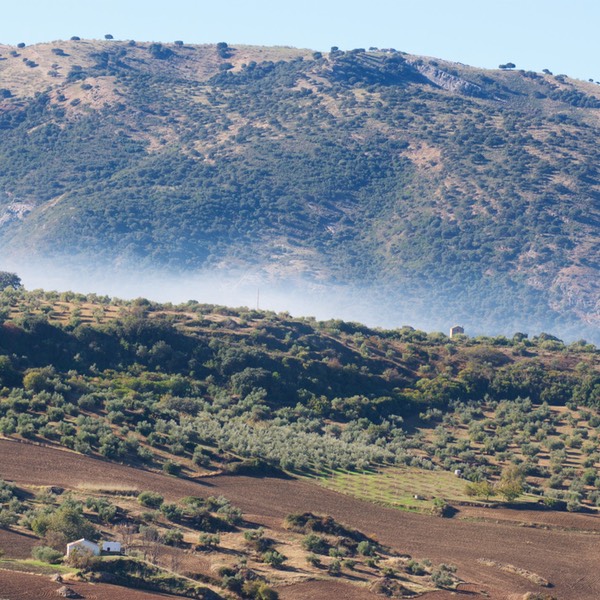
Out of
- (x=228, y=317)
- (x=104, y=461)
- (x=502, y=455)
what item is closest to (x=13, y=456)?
(x=104, y=461)

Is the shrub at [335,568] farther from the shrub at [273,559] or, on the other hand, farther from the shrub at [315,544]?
the shrub at [315,544]

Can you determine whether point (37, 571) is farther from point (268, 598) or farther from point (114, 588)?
point (268, 598)

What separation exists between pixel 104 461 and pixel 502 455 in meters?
28.6

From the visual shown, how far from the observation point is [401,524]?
68.4m

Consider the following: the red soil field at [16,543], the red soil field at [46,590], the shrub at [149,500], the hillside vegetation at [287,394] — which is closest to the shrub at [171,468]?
the hillside vegetation at [287,394]

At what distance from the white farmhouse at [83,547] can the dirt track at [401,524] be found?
1354cm

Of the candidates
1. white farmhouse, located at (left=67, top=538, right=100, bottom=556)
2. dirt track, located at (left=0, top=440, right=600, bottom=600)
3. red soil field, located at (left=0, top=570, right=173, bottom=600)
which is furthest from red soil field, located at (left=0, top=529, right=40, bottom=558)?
dirt track, located at (left=0, top=440, right=600, bottom=600)

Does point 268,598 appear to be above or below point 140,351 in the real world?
below

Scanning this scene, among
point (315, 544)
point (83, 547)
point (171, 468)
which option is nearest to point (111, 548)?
point (83, 547)

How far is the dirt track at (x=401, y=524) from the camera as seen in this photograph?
204ft

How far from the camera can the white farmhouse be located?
49719 mm

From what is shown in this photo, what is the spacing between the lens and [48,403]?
8038 cm

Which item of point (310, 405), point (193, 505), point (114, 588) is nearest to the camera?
point (114, 588)

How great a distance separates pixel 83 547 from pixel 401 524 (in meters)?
22.7
